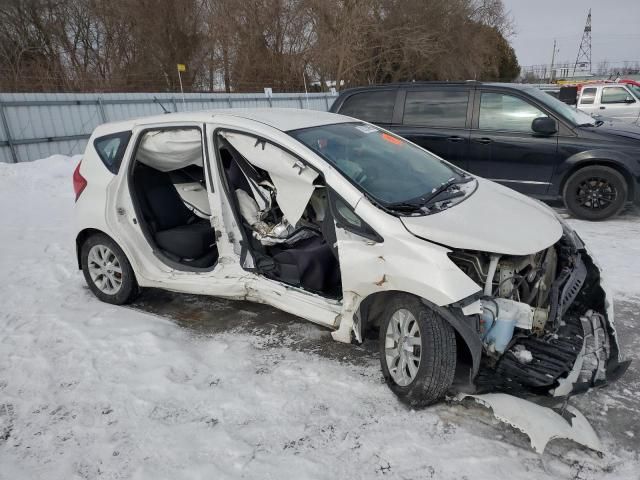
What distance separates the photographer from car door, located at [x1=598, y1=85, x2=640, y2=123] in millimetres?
14469

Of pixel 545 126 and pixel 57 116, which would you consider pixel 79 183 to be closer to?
pixel 545 126

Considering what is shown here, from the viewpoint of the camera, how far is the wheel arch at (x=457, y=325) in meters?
2.52

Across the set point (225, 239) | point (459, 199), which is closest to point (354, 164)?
point (459, 199)

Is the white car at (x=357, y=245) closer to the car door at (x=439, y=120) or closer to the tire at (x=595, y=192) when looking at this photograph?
the car door at (x=439, y=120)

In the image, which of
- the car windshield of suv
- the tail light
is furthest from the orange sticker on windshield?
the tail light

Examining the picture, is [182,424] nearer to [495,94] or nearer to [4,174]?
[495,94]

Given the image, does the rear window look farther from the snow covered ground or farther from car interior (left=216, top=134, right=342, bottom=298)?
car interior (left=216, top=134, right=342, bottom=298)

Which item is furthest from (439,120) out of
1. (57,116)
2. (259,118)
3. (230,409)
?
(57,116)

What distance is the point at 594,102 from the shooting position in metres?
15.1

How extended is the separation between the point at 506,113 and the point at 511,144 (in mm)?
455

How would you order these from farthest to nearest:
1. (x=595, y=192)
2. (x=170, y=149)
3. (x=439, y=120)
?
1. (x=439, y=120)
2. (x=595, y=192)
3. (x=170, y=149)

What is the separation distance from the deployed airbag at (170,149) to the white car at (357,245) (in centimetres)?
1

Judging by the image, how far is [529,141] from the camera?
6289 millimetres

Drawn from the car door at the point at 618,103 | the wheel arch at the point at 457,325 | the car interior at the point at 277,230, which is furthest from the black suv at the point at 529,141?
the car door at the point at 618,103
